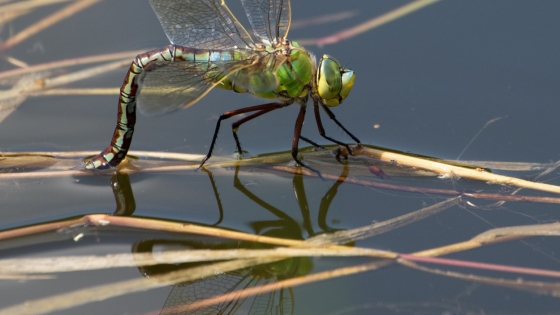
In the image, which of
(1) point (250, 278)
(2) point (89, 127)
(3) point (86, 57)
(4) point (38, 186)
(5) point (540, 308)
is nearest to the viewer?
(5) point (540, 308)

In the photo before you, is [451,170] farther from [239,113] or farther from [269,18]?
[269,18]

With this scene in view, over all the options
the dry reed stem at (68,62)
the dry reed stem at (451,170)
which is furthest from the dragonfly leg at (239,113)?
the dry reed stem at (68,62)

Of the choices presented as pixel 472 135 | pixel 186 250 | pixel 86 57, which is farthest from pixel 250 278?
pixel 86 57

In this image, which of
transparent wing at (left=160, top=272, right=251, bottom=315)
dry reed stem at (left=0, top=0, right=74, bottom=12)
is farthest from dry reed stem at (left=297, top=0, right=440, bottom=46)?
transparent wing at (left=160, top=272, right=251, bottom=315)

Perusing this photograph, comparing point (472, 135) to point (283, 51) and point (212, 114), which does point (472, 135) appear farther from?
point (212, 114)

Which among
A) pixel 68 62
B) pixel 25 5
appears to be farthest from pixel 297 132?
pixel 25 5

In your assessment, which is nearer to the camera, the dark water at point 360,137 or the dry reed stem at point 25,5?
the dark water at point 360,137

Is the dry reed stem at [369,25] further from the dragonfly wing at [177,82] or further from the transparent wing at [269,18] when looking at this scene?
the dragonfly wing at [177,82]

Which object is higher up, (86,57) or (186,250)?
(86,57)
